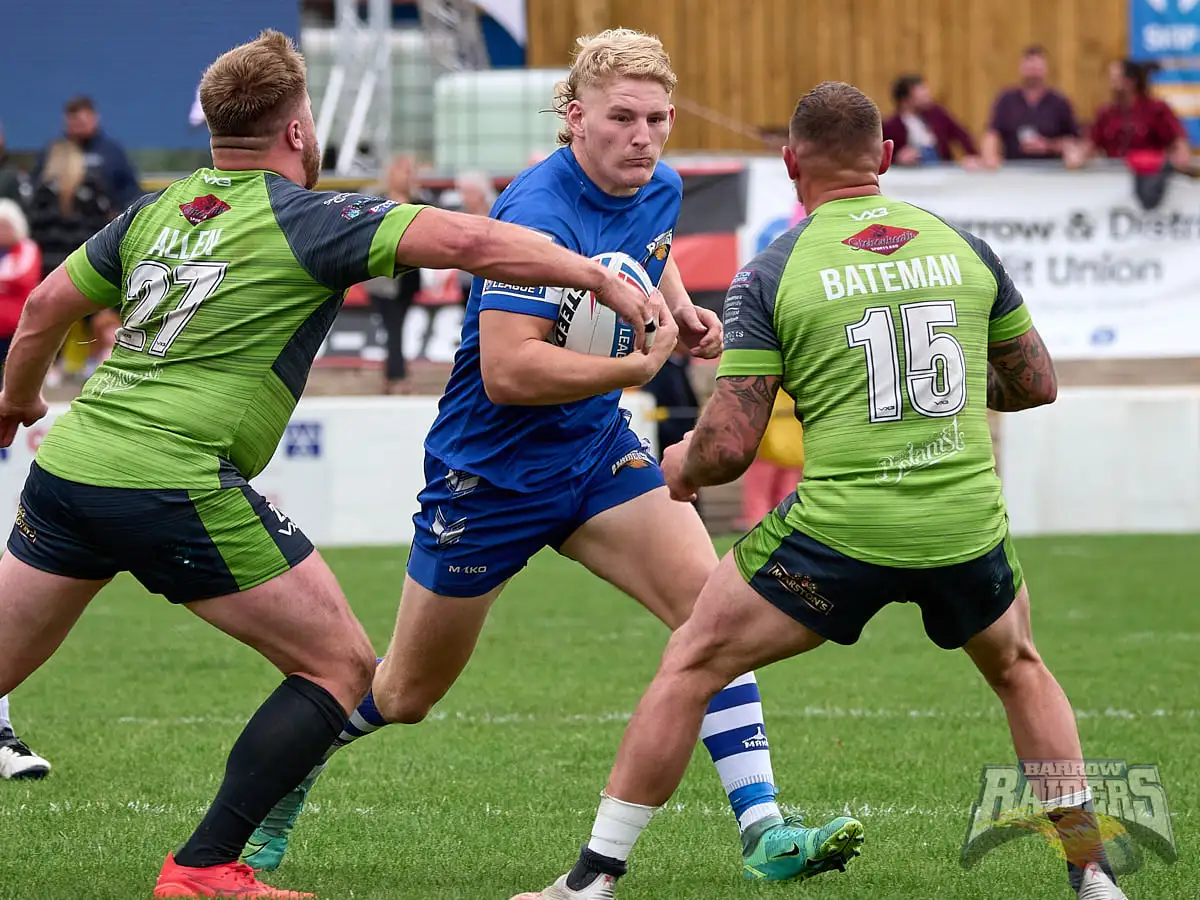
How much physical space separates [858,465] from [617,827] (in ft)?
3.48

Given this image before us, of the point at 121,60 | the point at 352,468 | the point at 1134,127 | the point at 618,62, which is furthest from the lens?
the point at 121,60

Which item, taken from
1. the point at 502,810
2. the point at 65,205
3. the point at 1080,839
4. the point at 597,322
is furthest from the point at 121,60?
the point at 1080,839

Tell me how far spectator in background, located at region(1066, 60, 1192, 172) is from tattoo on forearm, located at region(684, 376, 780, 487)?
41.4 feet

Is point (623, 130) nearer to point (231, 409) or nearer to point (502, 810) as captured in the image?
point (231, 409)

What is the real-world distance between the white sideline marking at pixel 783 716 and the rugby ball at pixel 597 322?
2.61 m

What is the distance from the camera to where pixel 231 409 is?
4.39 m

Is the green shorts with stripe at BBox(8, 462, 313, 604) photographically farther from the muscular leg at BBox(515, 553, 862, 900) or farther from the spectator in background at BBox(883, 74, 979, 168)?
the spectator in background at BBox(883, 74, 979, 168)

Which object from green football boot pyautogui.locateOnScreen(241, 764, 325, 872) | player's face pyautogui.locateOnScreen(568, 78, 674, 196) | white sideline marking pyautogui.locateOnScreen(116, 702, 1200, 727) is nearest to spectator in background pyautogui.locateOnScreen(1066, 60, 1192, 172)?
white sideline marking pyautogui.locateOnScreen(116, 702, 1200, 727)

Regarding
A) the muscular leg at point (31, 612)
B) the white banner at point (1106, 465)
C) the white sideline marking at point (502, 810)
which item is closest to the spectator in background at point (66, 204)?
the white banner at point (1106, 465)

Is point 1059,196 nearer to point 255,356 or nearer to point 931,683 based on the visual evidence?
point 931,683

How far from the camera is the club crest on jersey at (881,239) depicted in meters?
4.27

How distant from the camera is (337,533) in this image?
45.6 feet

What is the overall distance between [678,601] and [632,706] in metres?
2.61

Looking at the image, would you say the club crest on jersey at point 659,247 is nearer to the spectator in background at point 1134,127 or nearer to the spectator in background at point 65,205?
the spectator in background at point 65,205
